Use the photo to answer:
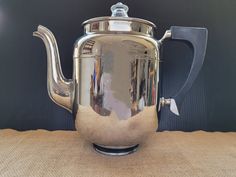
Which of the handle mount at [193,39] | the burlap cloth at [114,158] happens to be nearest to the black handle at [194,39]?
the handle mount at [193,39]

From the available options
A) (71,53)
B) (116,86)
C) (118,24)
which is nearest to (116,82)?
(116,86)

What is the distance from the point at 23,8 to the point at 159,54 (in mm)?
460

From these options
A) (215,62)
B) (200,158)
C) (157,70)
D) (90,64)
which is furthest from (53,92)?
(215,62)

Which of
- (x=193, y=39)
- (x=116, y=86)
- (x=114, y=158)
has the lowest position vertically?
(x=114, y=158)

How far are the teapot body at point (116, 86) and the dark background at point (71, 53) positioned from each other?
0.72 feet

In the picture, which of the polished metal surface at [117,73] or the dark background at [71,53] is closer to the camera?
the polished metal surface at [117,73]

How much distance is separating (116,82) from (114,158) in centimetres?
16

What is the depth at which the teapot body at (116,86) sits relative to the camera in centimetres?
38

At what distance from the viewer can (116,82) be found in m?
0.38

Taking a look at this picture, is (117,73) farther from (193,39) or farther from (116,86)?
(193,39)

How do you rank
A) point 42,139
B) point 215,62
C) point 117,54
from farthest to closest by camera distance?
point 215,62 < point 42,139 < point 117,54

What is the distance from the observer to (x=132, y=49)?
1.26 feet

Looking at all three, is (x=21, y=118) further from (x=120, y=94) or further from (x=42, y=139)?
(x=120, y=94)

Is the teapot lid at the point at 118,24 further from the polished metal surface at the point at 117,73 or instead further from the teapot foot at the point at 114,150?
the teapot foot at the point at 114,150
